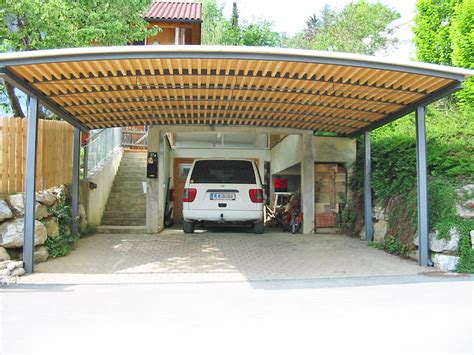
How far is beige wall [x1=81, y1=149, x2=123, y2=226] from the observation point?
1127cm

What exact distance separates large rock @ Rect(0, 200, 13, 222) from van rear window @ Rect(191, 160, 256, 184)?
4.26 meters

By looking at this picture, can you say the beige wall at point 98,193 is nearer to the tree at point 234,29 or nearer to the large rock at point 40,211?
the large rock at point 40,211

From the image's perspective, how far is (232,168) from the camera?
10945 millimetres

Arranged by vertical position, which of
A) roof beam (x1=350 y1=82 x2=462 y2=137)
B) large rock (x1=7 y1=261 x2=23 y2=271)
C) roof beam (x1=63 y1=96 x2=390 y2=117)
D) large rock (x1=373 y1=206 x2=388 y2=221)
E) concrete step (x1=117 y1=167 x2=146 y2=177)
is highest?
roof beam (x1=63 y1=96 x2=390 y2=117)

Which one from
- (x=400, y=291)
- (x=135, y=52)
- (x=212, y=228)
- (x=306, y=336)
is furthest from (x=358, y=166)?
(x=306, y=336)

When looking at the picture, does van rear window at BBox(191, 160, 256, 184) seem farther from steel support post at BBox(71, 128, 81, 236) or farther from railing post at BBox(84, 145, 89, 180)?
railing post at BBox(84, 145, 89, 180)

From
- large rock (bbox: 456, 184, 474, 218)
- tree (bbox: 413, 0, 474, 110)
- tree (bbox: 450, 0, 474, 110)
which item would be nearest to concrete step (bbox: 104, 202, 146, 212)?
large rock (bbox: 456, 184, 474, 218)

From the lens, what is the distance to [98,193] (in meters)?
12.2

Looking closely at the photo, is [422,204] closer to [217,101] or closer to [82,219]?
[217,101]

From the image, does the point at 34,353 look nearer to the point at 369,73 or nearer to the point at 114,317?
the point at 114,317

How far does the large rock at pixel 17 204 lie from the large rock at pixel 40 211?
294 mm

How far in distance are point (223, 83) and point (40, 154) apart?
3.78 m

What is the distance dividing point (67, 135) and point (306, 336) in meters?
7.72

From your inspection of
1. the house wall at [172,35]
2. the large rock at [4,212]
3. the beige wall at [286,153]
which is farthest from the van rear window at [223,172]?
the house wall at [172,35]
